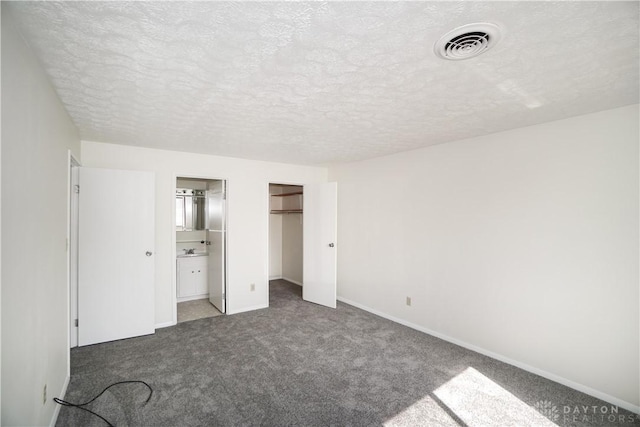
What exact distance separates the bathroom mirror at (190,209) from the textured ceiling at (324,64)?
91.0 inches

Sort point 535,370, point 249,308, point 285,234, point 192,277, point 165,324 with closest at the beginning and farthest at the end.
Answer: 1. point 535,370
2. point 165,324
3. point 249,308
4. point 192,277
5. point 285,234

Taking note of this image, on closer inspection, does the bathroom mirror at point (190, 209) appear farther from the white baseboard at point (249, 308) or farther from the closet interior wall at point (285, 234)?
the white baseboard at point (249, 308)

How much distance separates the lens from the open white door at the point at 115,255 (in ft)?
10.4

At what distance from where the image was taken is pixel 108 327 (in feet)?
10.7

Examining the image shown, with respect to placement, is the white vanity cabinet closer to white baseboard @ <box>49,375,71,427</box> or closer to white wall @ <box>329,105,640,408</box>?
white baseboard @ <box>49,375,71,427</box>

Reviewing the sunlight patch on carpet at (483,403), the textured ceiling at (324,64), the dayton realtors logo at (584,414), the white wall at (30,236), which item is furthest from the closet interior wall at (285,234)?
the dayton realtors logo at (584,414)

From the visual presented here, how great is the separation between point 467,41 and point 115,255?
3.84 meters

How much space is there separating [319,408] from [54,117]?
9.19ft

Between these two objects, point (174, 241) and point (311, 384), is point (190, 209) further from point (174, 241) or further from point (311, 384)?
point (311, 384)

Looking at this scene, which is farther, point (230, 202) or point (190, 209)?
point (190, 209)

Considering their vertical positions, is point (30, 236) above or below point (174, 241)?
above

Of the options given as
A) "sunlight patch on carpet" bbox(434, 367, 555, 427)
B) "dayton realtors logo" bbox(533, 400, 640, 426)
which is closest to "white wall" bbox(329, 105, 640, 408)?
"dayton realtors logo" bbox(533, 400, 640, 426)

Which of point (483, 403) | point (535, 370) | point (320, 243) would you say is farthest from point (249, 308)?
point (535, 370)

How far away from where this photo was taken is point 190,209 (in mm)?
5145
